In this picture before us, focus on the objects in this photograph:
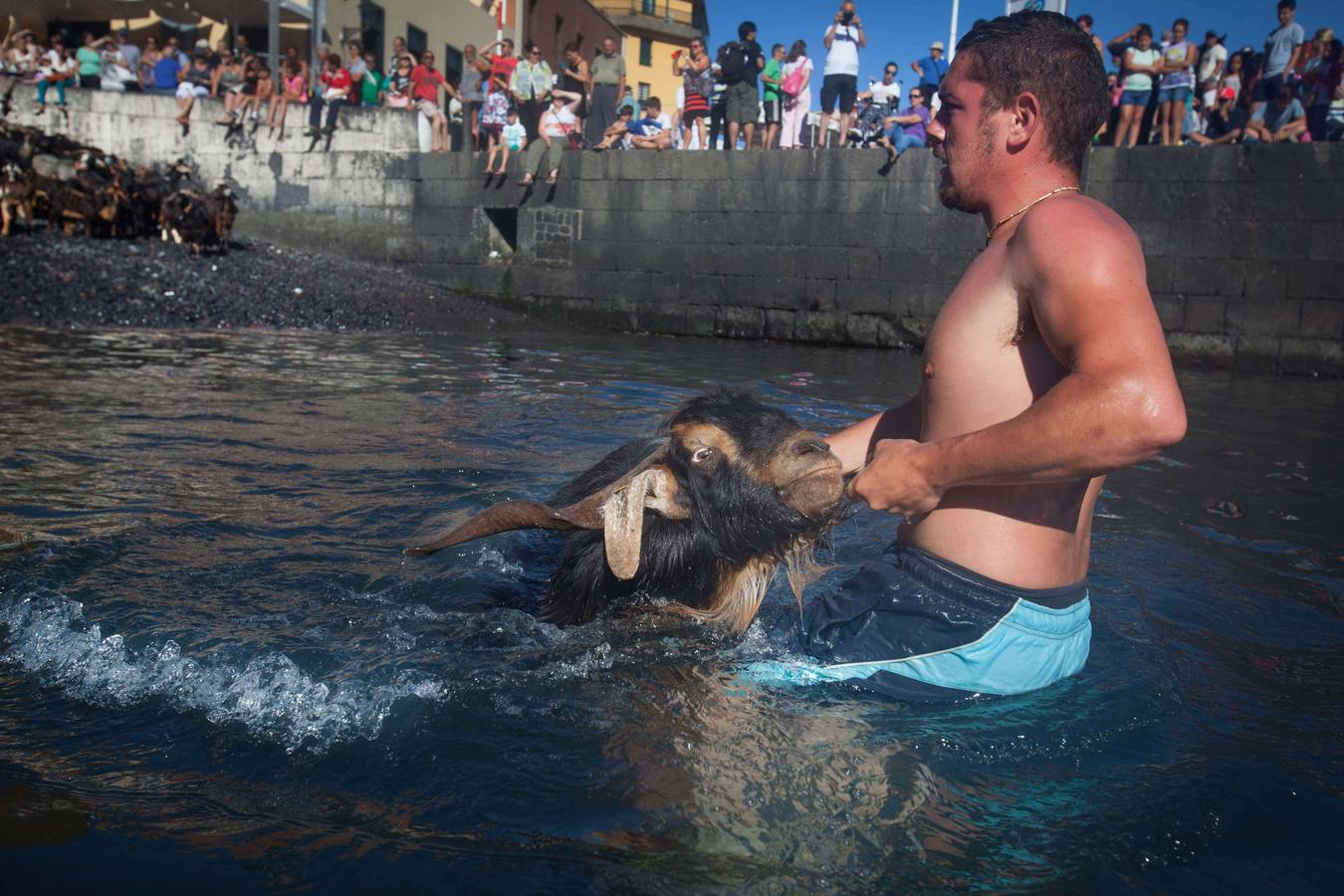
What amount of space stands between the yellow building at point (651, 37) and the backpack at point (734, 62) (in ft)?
129

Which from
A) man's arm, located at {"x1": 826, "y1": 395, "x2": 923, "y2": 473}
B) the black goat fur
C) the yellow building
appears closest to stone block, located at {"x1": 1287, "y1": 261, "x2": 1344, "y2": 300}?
man's arm, located at {"x1": 826, "y1": 395, "x2": 923, "y2": 473}

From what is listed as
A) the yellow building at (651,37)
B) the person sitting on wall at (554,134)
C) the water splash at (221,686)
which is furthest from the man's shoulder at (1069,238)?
the yellow building at (651,37)

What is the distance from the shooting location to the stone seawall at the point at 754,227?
45.8ft

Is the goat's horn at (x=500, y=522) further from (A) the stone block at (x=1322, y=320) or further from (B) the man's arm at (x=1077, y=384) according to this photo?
(A) the stone block at (x=1322, y=320)

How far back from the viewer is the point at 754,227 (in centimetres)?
1745

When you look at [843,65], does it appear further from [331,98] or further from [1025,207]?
[1025,207]

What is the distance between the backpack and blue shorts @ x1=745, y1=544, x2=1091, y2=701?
14806mm

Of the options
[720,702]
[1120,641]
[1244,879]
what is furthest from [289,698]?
[1120,641]

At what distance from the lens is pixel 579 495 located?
4.20 m

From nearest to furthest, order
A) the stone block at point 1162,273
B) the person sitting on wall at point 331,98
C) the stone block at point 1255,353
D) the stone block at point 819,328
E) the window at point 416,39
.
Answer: the stone block at point 1255,353 → the stone block at point 1162,273 → the stone block at point 819,328 → the person sitting on wall at point 331,98 → the window at point 416,39

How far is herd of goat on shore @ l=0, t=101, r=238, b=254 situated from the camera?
16797 mm

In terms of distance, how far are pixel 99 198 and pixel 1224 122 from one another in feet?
57.0

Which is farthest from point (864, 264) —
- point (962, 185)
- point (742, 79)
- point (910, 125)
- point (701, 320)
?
point (962, 185)

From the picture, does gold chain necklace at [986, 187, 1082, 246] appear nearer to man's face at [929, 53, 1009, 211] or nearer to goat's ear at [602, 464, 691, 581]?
man's face at [929, 53, 1009, 211]
